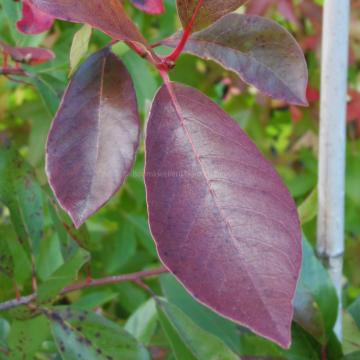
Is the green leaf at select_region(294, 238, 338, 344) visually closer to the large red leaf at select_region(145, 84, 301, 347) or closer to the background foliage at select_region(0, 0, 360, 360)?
the background foliage at select_region(0, 0, 360, 360)

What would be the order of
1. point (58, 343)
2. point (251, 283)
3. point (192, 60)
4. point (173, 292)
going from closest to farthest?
1. point (251, 283)
2. point (58, 343)
3. point (173, 292)
4. point (192, 60)

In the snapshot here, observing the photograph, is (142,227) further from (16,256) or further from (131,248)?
(16,256)

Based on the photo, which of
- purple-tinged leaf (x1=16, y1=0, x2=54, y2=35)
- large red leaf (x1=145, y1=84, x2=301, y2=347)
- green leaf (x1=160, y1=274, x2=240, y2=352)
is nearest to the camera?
large red leaf (x1=145, y1=84, x2=301, y2=347)

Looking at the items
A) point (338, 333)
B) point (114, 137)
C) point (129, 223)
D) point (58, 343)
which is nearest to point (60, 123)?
point (114, 137)

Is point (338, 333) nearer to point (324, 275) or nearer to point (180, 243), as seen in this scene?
point (324, 275)

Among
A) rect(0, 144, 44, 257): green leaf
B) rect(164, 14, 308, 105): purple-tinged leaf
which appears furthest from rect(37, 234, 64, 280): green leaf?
rect(164, 14, 308, 105): purple-tinged leaf

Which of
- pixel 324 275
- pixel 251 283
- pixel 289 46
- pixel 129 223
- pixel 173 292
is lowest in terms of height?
pixel 129 223

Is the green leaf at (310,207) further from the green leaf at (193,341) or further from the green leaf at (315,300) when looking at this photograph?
the green leaf at (193,341)

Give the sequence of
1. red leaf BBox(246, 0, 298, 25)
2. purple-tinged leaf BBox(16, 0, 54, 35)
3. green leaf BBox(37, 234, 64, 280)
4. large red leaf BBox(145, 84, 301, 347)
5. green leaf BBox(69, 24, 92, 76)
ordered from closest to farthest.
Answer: large red leaf BBox(145, 84, 301, 347)
green leaf BBox(69, 24, 92, 76)
purple-tinged leaf BBox(16, 0, 54, 35)
green leaf BBox(37, 234, 64, 280)
red leaf BBox(246, 0, 298, 25)
